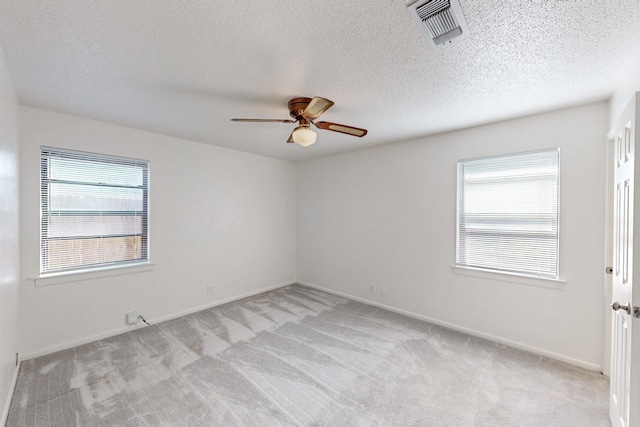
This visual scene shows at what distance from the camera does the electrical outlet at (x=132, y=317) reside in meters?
2.99

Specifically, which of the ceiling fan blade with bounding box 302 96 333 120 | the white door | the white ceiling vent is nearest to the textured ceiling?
the white ceiling vent

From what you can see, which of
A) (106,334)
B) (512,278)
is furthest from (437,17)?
(106,334)

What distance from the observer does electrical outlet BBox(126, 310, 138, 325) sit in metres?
2.99

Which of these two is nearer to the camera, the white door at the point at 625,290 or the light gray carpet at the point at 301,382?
the white door at the point at 625,290

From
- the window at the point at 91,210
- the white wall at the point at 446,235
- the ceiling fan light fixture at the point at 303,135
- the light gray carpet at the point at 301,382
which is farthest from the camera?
the window at the point at 91,210

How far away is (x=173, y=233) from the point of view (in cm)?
340

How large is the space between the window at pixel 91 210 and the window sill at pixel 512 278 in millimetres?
3853

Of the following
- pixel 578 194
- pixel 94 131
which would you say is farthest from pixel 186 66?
pixel 578 194

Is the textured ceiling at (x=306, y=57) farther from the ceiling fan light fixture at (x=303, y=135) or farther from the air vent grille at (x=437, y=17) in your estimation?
the ceiling fan light fixture at (x=303, y=135)

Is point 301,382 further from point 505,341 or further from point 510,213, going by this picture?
point 510,213

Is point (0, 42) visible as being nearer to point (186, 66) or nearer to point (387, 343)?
point (186, 66)

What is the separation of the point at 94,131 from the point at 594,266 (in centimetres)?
504

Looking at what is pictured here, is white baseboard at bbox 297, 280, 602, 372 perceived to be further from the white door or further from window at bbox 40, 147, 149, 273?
window at bbox 40, 147, 149, 273

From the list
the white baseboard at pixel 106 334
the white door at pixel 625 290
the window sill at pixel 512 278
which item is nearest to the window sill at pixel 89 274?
the white baseboard at pixel 106 334
